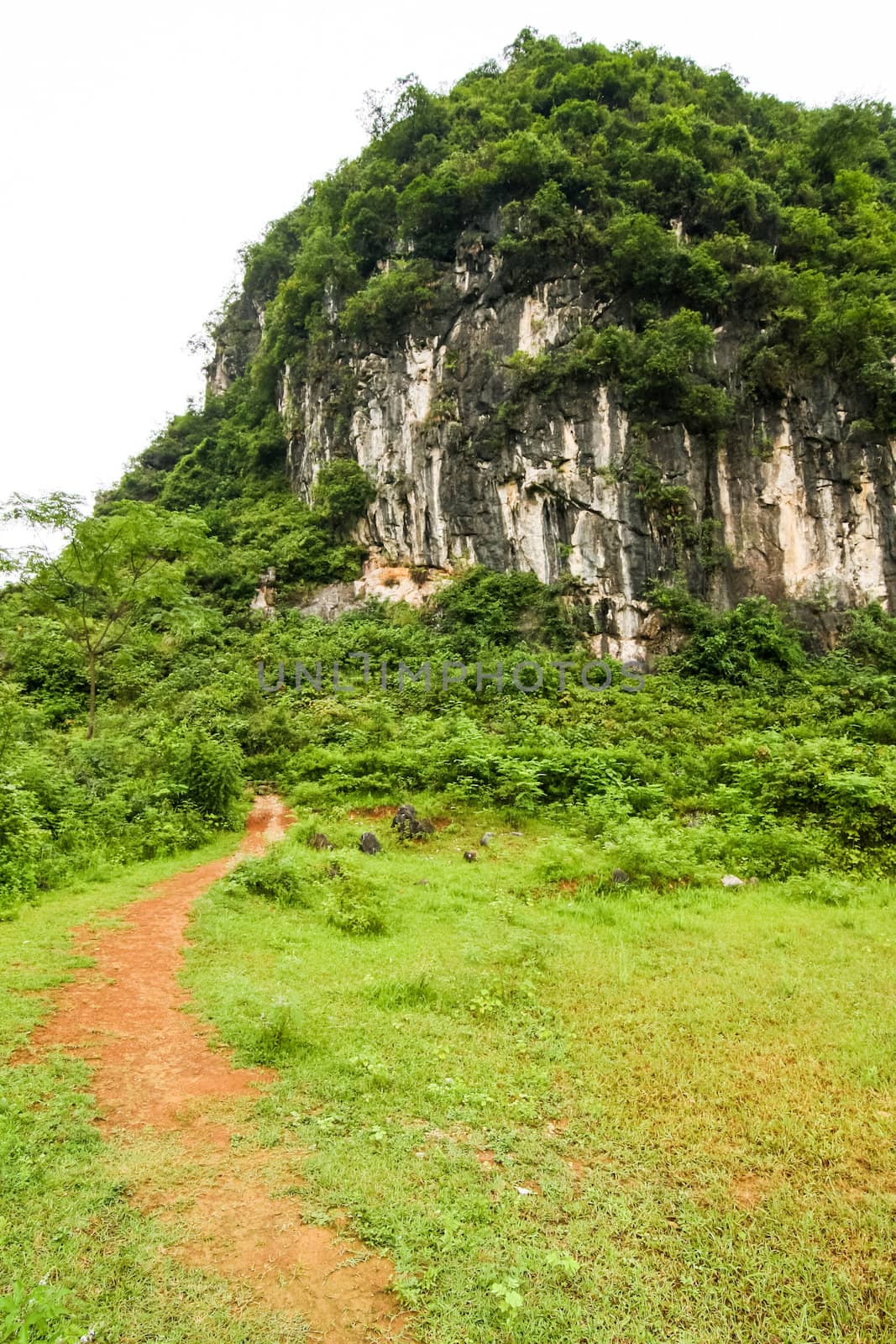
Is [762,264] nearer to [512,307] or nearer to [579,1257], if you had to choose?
[512,307]

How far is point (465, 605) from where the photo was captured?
23.9 m

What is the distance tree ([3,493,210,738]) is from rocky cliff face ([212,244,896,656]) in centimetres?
1246

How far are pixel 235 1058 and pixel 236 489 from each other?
1266 inches

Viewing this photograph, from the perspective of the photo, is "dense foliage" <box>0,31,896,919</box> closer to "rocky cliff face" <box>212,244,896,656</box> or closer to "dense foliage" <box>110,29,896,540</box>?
"dense foliage" <box>110,29,896,540</box>

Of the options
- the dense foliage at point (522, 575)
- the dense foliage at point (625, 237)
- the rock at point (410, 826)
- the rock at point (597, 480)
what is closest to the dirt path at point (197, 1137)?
the dense foliage at point (522, 575)

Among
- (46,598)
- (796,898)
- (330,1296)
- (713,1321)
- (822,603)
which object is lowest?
(796,898)

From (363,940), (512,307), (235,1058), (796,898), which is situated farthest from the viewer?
(512,307)

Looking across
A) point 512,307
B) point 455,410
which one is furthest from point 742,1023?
point 512,307

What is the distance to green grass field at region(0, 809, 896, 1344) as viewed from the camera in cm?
259

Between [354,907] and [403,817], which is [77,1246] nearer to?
[354,907]

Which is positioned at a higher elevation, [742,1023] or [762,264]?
[762,264]

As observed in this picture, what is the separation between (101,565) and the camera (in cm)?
1451

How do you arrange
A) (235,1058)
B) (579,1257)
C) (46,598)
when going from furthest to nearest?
(46,598), (235,1058), (579,1257)


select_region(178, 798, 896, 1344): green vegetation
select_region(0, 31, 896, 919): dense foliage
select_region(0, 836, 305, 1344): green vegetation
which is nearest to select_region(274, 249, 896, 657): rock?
select_region(0, 31, 896, 919): dense foliage
